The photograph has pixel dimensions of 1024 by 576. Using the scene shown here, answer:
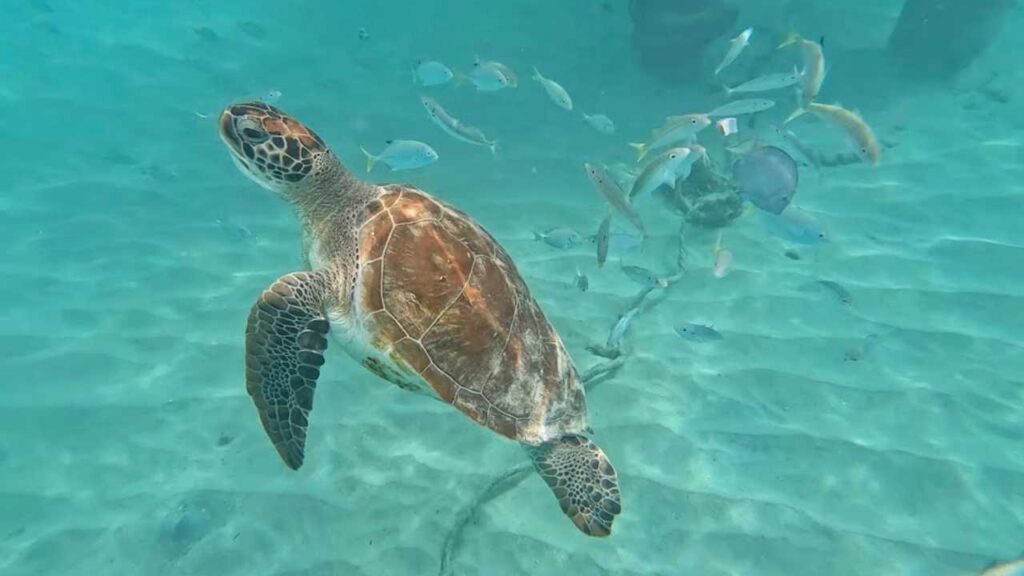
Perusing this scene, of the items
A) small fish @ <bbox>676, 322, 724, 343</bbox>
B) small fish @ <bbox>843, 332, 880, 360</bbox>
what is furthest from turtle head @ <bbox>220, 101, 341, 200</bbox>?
small fish @ <bbox>843, 332, 880, 360</bbox>

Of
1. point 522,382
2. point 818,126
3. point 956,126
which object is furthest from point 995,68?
point 522,382

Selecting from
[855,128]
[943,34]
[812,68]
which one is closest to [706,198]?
[812,68]

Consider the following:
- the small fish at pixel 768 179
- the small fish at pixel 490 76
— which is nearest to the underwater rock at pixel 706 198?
the small fish at pixel 768 179

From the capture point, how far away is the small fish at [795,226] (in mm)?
4875

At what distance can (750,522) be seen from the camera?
3621 millimetres

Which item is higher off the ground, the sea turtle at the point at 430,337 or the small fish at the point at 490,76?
the small fish at the point at 490,76

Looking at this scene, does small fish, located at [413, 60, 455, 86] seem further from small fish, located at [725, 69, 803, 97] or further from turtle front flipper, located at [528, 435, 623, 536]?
turtle front flipper, located at [528, 435, 623, 536]

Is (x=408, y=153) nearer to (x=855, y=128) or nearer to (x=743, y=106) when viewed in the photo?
(x=743, y=106)

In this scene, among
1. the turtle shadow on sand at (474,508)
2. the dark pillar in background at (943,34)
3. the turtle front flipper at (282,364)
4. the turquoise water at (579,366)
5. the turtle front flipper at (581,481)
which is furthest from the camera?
the dark pillar in background at (943,34)

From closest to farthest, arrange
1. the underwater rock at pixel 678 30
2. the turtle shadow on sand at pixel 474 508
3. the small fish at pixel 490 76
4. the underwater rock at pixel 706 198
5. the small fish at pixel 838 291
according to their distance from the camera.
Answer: the turtle shadow on sand at pixel 474 508
the small fish at pixel 838 291
the small fish at pixel 490 76
the underwater rock at pixel 706 198
the underwater rock at pixel 678 30

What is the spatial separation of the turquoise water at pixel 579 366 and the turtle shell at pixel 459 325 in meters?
1.14

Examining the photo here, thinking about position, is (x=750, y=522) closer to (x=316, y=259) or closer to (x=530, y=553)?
(x=530, y=553)

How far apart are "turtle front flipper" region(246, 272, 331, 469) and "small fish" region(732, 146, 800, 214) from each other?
402cm

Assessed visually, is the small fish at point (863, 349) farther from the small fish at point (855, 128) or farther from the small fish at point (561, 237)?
the small fish at point (561, 237)
